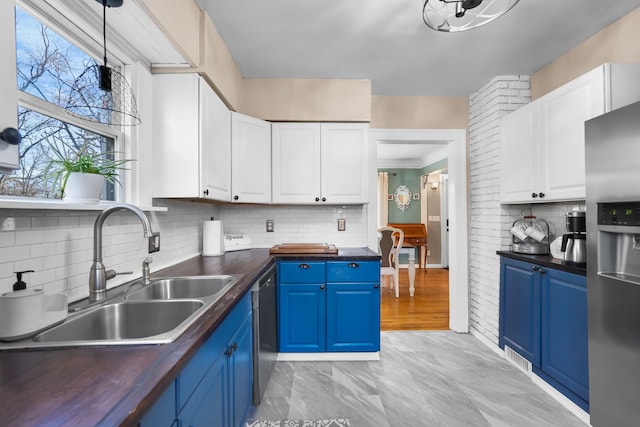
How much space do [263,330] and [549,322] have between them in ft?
6.53

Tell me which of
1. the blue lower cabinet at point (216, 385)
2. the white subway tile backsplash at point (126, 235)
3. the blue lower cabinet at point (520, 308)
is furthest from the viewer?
the blue lower cabinet at point (520, 308)

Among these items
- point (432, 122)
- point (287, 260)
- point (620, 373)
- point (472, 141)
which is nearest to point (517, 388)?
point (620, 373)

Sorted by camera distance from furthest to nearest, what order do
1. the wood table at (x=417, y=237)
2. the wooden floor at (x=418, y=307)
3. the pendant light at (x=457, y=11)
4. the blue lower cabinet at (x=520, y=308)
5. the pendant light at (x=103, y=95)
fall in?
the wood table at (x=417, y=237) → the wooden floor at (x=418, y=307) → the blue lower cabinet at (x=520, y=308) → the pendant light at (x=457, y=11) → the pendant light at (x=103, y=95)

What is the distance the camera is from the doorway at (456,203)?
10.8 ft

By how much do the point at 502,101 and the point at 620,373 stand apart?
7.65 feet

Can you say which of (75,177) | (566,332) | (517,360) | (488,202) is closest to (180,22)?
(75,177)

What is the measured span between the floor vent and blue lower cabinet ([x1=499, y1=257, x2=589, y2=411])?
0.06m

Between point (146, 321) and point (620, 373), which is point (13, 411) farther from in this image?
point (620, 373)

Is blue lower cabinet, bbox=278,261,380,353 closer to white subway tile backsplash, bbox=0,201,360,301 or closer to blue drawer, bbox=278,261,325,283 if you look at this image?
blue drawer, bbox=278,261,325,283

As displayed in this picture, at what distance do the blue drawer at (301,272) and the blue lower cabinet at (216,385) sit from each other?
79 centimetres

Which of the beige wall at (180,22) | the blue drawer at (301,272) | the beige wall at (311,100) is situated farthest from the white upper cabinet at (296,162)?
the beige wall at (180,22)

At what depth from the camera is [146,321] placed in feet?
4.16

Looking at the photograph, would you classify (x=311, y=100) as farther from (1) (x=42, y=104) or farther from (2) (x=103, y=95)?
(1) (x=42, y=104)

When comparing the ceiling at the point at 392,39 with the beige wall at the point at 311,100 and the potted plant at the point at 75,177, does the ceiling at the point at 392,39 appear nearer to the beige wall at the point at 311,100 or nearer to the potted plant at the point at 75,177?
the beige wall at the point at 311,100
